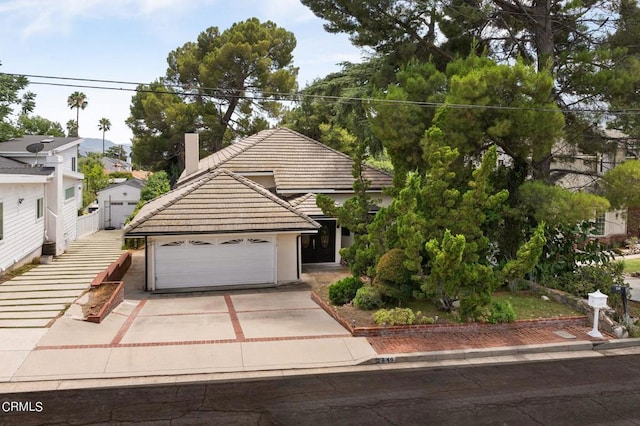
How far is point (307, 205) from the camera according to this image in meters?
21.7

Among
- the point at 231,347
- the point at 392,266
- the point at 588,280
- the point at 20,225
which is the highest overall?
the point at 20,225

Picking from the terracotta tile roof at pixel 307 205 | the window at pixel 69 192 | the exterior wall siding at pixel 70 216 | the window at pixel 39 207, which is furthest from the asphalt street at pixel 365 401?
the window at pixel 69 192

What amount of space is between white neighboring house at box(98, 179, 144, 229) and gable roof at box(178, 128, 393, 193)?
13.4 m

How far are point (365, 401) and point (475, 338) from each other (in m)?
4.72

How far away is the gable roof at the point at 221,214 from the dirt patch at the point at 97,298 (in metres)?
1.90

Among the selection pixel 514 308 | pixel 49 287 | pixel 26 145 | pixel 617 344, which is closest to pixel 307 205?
pixel 514 308

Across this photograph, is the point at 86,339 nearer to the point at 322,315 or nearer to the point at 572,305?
the point at 322,315

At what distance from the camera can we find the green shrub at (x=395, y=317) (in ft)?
42.9

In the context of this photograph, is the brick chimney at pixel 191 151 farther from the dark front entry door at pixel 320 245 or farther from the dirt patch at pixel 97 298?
the dirt patch at pixel 97 298

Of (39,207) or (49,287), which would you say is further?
(39,207)

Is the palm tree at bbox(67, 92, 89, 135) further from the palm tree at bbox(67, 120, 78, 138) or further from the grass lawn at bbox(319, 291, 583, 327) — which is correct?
the grass lawn at bbox(319, 291, 583, 327)

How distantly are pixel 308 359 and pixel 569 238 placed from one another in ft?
35.4

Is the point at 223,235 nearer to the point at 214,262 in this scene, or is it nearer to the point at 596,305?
the point at 214,262

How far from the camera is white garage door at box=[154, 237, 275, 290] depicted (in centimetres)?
1792
